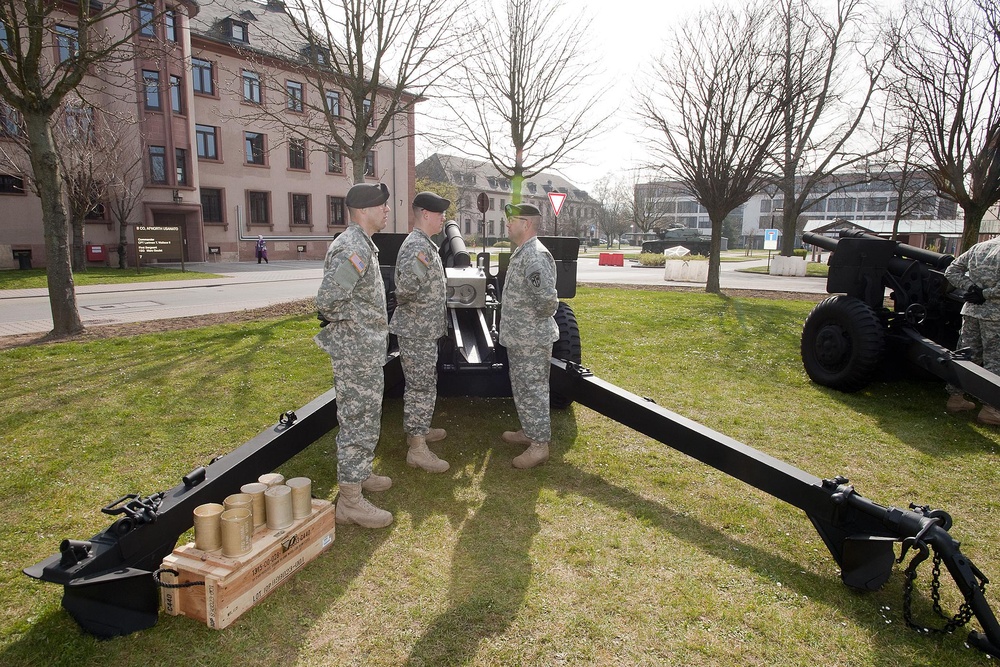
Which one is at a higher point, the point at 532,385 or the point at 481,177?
the point at 481,177

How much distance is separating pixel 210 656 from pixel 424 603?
2.66ft

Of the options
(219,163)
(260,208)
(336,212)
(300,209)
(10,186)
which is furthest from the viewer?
(336,212)

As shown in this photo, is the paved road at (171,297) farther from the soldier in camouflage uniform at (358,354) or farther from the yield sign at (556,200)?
the soldier in camouflage uniform at (358,354)

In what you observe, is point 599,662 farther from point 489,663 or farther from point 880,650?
point 880,650

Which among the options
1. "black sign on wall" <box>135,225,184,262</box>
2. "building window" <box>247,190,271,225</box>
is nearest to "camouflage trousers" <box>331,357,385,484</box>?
"black sign on wall" <box>135,225,184,262</box>

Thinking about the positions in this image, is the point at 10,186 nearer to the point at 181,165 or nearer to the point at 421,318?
the point at 181,165

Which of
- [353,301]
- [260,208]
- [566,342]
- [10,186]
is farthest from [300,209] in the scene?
[353,301]

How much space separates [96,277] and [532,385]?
1714 centimetres

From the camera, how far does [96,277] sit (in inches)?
667

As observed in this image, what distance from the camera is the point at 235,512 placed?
2539 millimetres

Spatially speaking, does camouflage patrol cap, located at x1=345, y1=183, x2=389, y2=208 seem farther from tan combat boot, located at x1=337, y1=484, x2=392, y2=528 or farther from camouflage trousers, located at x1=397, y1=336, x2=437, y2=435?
tan combat boot, located at x1=337, y1=484, x2=392, y2=528

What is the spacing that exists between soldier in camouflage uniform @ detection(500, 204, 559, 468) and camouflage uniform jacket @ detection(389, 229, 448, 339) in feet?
1.42

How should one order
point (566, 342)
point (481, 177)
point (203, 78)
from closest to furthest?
1. point (566, 342)
2. point (203, 78)
3. point (481, 177)

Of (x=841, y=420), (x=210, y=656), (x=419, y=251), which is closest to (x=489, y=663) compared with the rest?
(x=210, y=656)
